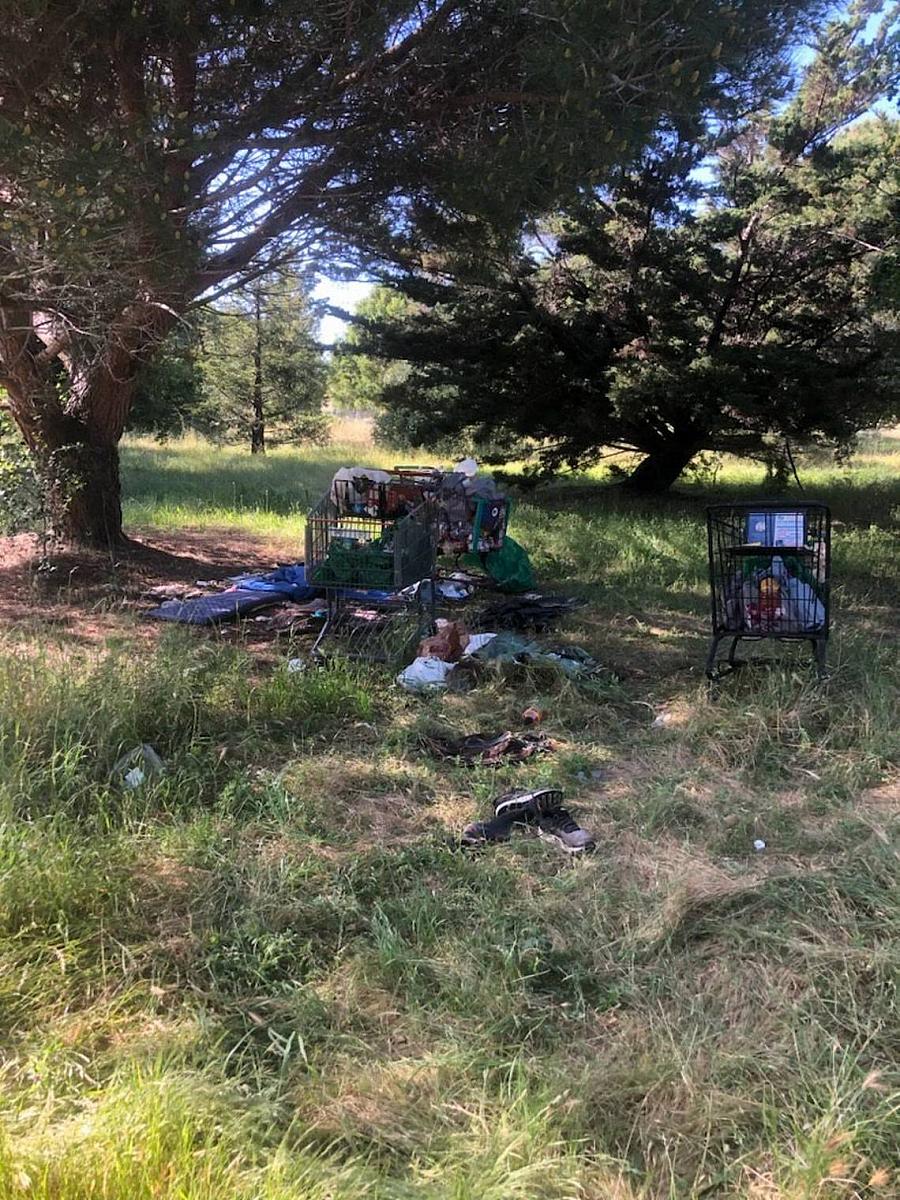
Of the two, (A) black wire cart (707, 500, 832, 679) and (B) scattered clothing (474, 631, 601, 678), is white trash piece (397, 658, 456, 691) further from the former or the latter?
(A) black wire cart (707, 500, 832, 679)

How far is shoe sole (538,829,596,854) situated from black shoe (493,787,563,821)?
0.13 metres

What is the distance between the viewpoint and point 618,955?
2658mm

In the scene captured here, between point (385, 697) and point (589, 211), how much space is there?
8.83 meters

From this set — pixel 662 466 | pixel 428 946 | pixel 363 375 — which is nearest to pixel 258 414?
pixel 363 375

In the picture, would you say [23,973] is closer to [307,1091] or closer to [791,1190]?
[307,1091]

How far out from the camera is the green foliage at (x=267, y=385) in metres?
23.8

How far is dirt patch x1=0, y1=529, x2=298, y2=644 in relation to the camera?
618 centimetres

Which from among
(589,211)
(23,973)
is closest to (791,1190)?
(23,973)

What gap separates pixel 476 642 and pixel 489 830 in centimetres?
248

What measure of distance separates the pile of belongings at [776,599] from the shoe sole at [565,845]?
82.9 inches

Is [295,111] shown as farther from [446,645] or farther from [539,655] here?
[539,655]

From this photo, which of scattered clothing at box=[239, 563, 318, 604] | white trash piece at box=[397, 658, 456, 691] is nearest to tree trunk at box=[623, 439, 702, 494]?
scattered clothing at box=[239, 563, 318, 604]

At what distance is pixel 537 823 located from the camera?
350 cm

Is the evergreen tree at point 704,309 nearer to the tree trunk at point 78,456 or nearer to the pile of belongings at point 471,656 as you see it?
the tree trunk at point 78,456
